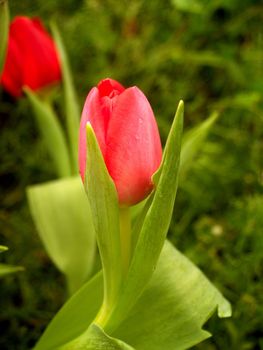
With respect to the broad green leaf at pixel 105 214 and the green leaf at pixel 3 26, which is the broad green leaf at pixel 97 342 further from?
the green leaf at pixel 3 26

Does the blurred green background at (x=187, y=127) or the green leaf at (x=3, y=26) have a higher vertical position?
the green leaf at (x=3, y=26)

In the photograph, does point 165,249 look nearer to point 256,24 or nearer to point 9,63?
point 9,63

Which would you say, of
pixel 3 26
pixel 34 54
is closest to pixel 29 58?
pixel 34 54

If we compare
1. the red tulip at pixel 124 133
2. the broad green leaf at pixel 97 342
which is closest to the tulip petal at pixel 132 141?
the red tulip at pixel 124 133

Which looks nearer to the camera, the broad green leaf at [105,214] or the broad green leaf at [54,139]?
the broad green leaf at [105,214]

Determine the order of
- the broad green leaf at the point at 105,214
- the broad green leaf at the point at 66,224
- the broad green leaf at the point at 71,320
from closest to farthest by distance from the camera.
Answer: the broad green leaf at the point at 105,214 < the broad green leaf at the point at 71,320 < the broad green leaf at the point at 66,224

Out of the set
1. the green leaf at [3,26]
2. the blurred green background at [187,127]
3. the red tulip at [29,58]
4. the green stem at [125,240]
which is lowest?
the blurred green background at [187,127]

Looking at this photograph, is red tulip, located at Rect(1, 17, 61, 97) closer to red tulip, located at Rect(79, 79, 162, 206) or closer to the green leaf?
the green leaf
